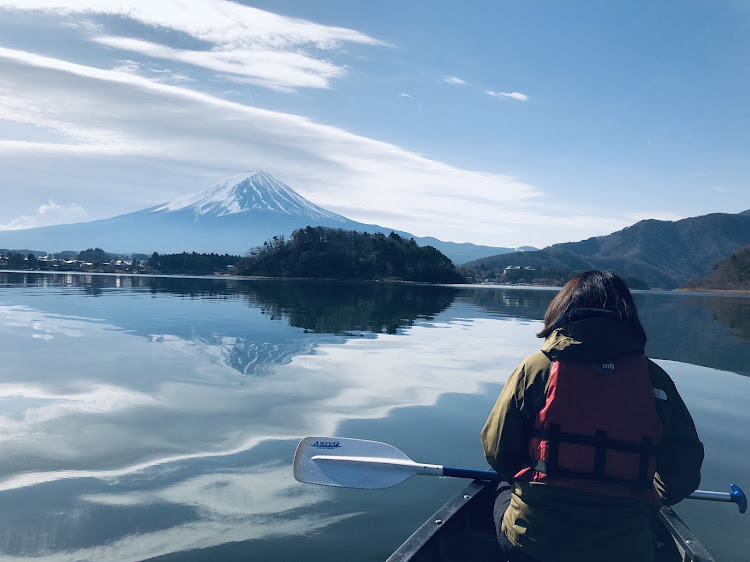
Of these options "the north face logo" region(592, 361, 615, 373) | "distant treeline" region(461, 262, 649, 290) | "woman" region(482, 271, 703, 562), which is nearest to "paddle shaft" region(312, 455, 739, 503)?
"woman" region(482, 271, 703, 562)

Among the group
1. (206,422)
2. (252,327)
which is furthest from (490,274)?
(206,422)

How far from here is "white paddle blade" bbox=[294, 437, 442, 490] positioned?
5.29 metres

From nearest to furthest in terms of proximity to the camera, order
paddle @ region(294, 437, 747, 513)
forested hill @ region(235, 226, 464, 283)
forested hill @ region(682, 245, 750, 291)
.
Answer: paddle @ region(294, 437, 747, 513) < forested hill @ region(235, 226, 464, 283) < forested hill @ region(682, 245, 750, 291)

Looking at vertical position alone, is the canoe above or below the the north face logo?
below

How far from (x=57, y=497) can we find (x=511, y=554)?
5063 millimetres

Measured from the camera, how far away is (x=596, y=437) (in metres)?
3.09

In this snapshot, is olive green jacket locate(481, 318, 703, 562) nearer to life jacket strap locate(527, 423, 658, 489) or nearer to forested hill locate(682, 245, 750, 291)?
life jacket strap locate(527, 423, 658, 489)

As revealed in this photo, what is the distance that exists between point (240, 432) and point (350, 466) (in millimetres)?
3696

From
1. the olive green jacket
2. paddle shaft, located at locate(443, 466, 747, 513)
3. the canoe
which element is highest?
the olive green jacket

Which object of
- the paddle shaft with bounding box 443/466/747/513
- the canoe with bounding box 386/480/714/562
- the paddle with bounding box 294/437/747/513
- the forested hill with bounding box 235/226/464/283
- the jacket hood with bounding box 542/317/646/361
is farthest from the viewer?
the forested hill with bounding box 235/226/464/283

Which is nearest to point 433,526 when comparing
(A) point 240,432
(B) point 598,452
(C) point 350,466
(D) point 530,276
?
(C) point 350,466

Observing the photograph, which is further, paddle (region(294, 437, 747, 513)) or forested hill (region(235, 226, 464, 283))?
forested hill (region(235, 226, 464, 283))

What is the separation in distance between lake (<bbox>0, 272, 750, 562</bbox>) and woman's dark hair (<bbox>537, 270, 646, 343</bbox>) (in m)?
3.13

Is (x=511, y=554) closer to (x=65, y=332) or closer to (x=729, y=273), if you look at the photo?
(x=65, y=332)
